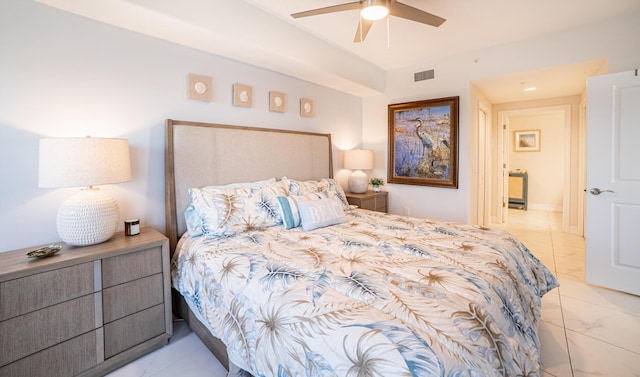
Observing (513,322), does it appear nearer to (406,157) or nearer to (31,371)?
(31,371)

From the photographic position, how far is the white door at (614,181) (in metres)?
2.48

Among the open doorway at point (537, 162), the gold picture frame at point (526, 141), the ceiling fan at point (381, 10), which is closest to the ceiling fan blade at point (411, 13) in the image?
the ceiling fan at point (381, 10)

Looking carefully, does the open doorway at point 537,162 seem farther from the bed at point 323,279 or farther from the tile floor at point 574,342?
the bed at point 323,279

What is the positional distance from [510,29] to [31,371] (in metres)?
4.56

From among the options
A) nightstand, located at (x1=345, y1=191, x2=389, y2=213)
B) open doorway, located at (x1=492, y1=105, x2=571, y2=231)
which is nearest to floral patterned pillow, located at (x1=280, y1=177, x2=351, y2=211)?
nightstand, located at (x1=345, y1=191, x2=389, y2=213)

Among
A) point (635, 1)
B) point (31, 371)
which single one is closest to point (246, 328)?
point (31, 371)

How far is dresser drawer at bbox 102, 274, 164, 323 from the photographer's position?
1720 mm

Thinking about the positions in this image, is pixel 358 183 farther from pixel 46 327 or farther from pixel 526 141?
pixel 526 141

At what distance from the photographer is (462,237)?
202 centimetres

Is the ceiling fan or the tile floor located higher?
the ceiling fan

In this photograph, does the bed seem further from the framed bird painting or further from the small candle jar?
the framed bird painting

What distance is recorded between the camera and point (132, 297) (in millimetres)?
1812

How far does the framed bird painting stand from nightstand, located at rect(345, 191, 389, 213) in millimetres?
347

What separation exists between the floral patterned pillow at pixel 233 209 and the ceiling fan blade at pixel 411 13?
5.51ft
